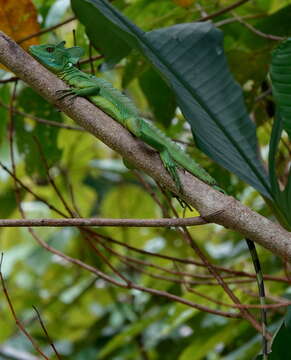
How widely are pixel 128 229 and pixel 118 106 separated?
1.72 meters

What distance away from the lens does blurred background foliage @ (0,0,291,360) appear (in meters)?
2.34

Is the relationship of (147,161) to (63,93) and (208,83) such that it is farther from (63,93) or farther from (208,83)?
(208,83)

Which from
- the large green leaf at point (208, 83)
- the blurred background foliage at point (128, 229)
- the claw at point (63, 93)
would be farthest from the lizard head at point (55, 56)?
the claw at point (63, 93)

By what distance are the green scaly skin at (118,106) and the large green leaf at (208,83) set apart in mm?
76

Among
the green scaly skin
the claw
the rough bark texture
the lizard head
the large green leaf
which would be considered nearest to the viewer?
the rough bark texture

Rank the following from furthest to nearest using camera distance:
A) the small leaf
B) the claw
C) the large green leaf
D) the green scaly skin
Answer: the small leaf, the large green leaf, the green scaly skin, the claw

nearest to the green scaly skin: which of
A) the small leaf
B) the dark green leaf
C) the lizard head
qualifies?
the lizard head

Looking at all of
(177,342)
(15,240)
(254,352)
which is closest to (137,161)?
(254,352)

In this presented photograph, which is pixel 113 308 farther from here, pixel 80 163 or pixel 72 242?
pixel 80 163

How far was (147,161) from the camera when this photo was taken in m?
1.36

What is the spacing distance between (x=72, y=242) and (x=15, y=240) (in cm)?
71

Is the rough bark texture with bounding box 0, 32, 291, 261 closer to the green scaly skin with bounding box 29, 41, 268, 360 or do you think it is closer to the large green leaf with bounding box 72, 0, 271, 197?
the green scaly skin with bounding box 29, 41, 268, 360

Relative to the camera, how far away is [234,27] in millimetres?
2539

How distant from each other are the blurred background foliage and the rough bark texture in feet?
0.87
